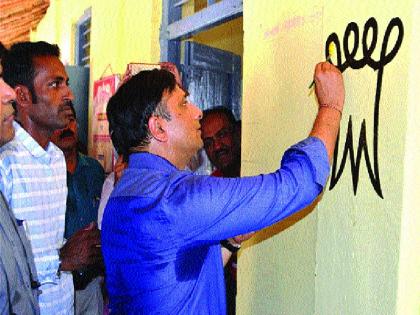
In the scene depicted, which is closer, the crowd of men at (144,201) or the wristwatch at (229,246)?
the crowd of men at (144,201)

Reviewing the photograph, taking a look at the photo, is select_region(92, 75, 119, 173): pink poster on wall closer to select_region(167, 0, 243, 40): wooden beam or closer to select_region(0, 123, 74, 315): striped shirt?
select_region(167, 0, 243, 40): wooden beam

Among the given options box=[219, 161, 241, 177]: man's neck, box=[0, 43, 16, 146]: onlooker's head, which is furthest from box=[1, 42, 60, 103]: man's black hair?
box=[219, 161, 241, 177]: man's neck

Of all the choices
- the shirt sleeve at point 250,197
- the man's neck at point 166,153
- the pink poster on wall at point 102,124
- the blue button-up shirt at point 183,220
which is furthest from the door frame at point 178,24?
the shirt sleeve at point 250,197

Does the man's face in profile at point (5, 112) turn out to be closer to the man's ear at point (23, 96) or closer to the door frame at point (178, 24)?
the man's ear at point (23, 96)

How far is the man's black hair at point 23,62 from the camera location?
231cm

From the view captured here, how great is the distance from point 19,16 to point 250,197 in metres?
8.04

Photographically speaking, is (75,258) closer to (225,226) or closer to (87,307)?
(87,307)

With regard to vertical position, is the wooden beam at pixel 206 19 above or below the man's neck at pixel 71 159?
above

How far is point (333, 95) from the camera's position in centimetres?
147

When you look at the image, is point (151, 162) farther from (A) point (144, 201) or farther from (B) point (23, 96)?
(B) point (23, 96)

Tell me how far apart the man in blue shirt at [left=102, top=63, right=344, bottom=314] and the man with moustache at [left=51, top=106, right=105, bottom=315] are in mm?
632

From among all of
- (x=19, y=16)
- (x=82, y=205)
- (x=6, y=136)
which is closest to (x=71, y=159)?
(x=82, y=205)

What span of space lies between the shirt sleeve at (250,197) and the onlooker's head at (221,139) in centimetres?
169

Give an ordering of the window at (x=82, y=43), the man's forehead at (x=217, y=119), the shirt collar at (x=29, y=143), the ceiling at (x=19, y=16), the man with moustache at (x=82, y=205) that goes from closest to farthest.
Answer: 1. the shirt collar at (x=29, y=143)
2. the man with moustache at (x=82, y=205)
3. the man's forehead at (x=217, y=119)
4. the window at (x=82, y=43)
5. the ceiling at (x=19, y=16)
